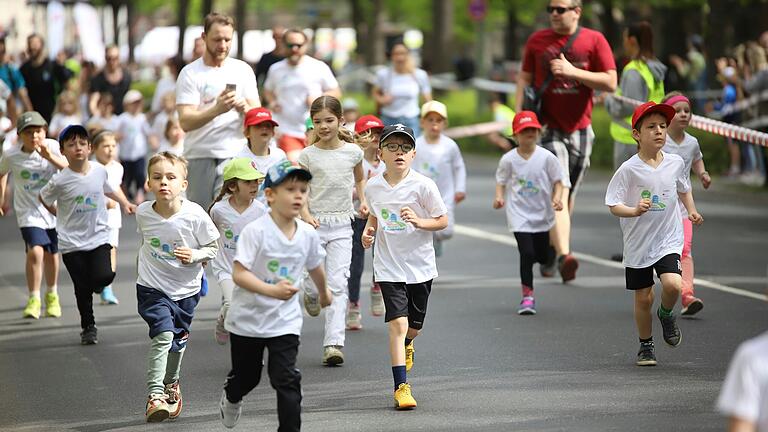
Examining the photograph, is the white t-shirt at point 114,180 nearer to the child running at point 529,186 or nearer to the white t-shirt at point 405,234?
the child running at point 529,186

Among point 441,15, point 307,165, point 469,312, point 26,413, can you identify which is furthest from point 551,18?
point 441,15

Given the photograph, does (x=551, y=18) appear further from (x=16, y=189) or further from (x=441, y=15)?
(x=441, y=15)

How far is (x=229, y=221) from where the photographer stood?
924cm

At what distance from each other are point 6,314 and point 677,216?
5535 millimetres

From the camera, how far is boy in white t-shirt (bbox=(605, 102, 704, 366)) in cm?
902

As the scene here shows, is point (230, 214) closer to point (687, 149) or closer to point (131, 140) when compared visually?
point (687, 149)

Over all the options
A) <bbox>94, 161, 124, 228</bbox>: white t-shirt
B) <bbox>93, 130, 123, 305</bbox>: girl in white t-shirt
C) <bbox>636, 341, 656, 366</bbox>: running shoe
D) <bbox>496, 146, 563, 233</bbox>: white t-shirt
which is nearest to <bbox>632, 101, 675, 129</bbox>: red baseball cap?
<bbox>636, 341, 656, 366</bbox>: running shoe

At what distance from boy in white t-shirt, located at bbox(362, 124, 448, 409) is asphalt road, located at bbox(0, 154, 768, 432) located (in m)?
0.56

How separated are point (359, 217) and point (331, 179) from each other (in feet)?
3.30

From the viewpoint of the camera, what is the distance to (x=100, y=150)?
11.7 meters

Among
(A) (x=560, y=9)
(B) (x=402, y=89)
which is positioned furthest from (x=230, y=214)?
(B) (x=402, y=89)

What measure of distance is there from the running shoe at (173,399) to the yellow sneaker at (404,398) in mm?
1160

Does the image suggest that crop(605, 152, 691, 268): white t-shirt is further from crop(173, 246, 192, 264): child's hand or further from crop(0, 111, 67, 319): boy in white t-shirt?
crop(0, 111, 67, 319): boy in white t-shirt

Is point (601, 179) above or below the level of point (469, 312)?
below
